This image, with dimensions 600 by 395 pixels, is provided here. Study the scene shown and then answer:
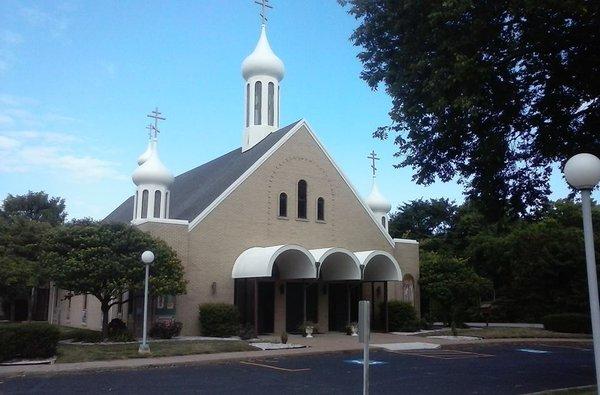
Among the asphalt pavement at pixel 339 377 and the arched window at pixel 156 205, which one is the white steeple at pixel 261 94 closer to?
the arched window at pixel 156 205

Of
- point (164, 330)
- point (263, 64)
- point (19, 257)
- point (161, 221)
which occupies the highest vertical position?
point (263, 64)

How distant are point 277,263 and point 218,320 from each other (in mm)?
4592

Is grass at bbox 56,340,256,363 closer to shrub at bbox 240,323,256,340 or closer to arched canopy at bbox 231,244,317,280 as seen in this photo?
shrub at bbox 240,323,256,340

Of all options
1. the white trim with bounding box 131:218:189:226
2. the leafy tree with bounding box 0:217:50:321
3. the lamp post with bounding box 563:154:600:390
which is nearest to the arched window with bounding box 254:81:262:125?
the white trim with bounding box 131:218:189:226

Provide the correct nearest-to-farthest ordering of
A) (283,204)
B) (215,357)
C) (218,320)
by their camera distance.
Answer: (215,357)
(218,320)
(283,204)

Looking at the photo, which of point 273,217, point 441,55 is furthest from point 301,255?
point 441,55

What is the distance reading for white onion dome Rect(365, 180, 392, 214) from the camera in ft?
131

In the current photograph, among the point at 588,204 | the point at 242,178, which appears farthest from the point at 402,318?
the point at 588,204

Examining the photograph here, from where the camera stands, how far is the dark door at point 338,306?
33.8 meters

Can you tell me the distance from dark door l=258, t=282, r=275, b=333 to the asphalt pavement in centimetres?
909

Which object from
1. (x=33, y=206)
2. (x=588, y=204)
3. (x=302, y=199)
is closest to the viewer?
(x=588, y=204)

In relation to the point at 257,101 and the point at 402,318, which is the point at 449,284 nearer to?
the point at 402,318

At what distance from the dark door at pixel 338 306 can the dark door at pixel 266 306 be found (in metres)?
4.02

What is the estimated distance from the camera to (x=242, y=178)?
102ft
